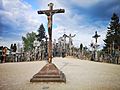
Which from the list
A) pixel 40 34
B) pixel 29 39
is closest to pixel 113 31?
pixel 40 34

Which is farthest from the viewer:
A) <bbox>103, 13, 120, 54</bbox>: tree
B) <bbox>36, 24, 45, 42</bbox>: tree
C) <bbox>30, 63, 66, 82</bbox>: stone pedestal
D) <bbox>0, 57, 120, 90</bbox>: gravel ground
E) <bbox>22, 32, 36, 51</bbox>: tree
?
<bbox>22, 32, 36, 51</bbox>: tree

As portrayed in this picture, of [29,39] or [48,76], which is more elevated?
[29,39]

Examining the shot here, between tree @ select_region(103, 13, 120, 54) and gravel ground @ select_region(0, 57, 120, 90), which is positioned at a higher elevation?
tree @ select_region(103, 13, 120, 54)

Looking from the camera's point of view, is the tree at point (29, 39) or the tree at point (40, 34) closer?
the tree at point (40, 34)

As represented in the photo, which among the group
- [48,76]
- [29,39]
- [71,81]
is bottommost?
[71,81]

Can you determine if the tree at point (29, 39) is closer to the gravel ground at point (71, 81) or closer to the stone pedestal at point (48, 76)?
the gravel ground at point (71, 81)

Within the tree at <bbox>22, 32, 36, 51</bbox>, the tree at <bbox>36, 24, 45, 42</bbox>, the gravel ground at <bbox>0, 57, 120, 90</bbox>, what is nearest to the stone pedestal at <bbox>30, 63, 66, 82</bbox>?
the gravel ground at <bbox>0, 57, 120, 90</bbox>

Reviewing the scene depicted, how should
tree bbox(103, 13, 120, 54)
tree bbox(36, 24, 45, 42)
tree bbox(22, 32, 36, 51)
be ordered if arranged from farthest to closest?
tree bbox(22, 32, 36, 51), tree bbox(36, 24, 45, 42), tree bbox(103, 13, 120, 54)

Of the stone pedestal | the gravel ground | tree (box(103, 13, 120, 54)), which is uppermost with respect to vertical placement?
tree (box(103, 13, 120, 54))

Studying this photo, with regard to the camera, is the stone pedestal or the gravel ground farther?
the stone pedestal

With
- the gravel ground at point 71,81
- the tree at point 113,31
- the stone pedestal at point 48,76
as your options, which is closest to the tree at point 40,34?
the tree at point 113,31

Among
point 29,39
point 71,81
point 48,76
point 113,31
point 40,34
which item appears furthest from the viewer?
point 29,39

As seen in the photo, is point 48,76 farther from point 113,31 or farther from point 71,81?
point 113,31

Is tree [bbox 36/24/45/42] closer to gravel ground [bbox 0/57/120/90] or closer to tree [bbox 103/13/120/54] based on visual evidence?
tree [bbox 103/13/120/54]
